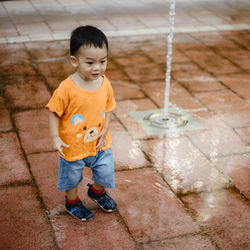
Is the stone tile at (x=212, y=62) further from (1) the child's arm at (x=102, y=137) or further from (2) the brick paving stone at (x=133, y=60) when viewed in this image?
(1) the child's arm at (x=102, y=137)

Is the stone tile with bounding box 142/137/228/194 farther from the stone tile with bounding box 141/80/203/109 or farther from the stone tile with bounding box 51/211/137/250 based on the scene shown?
the stone tile with bounding box 141/80/203/109

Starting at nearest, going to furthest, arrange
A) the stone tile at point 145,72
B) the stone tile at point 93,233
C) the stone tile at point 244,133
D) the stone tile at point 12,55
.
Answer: the stone tile at point 93,233, the stone tile at point 244,133, the stone tile at point 145,72, the stone tile at point 12,55

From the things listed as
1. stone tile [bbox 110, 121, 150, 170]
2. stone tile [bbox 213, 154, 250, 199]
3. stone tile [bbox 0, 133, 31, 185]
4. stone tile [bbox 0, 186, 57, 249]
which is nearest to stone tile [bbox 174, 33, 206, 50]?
stone tile [bbox 110, 121, 150, 170]

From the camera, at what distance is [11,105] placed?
14.1ft

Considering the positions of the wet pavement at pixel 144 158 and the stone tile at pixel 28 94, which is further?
the stone tile at pixel 28 94

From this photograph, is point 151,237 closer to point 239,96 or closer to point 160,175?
point 160,175

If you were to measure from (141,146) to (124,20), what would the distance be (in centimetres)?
452

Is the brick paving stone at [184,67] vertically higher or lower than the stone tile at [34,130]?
higher

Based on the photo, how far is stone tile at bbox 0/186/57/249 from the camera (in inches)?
99.0

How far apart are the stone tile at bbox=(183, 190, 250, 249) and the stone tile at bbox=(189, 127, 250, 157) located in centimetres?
60

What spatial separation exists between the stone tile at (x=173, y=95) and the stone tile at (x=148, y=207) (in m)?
1.37

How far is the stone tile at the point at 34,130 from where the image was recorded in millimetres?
3578

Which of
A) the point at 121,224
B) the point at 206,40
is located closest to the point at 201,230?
the point at 121,224

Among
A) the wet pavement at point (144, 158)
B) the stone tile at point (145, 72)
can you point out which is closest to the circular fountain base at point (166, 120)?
the wet pavement at point (144, 158)
